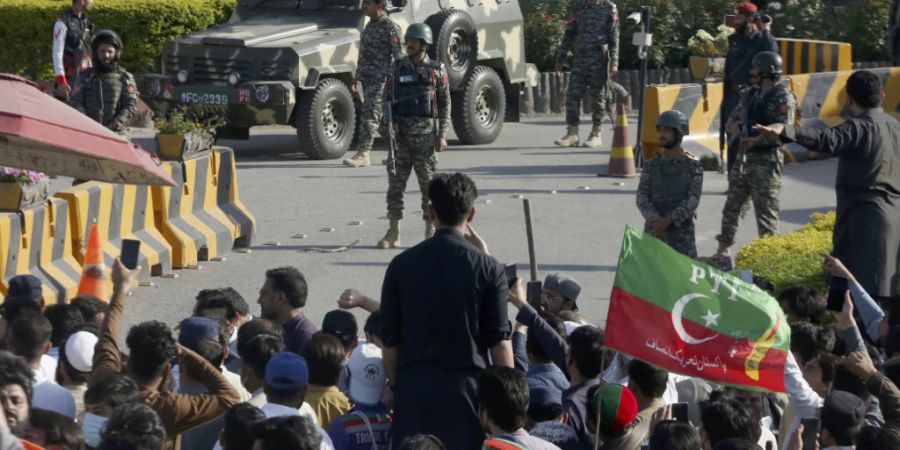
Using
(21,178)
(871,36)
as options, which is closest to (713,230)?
(21,178)

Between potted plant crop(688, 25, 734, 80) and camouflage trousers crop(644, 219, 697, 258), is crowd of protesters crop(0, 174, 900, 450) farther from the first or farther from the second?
potted plant crop(688, 25, 734, 80)

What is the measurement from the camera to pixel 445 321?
6023 mm

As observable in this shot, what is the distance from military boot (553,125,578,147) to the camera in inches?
770

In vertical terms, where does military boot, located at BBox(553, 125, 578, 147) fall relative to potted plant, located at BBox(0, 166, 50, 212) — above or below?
below

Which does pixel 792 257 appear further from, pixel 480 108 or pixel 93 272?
pixel 480 108

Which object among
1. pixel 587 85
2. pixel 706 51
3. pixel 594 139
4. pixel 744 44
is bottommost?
pixel 594 139

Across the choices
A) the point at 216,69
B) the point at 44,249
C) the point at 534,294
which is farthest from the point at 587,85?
the point at 534,294

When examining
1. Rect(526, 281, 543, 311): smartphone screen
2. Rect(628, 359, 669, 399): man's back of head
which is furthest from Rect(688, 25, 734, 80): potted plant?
Rect(628, 359, 669, 399): man's back of head

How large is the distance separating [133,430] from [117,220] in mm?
6969

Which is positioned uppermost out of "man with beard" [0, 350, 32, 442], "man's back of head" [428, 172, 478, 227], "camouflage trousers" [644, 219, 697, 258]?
"man's back of head" [428, 172, 478, 227]

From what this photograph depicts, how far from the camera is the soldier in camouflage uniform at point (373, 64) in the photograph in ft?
54.2

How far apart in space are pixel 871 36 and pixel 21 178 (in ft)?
56.9

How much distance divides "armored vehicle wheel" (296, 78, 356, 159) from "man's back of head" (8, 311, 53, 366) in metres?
11.1

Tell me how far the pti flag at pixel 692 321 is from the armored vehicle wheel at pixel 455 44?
1213 cm
